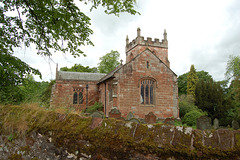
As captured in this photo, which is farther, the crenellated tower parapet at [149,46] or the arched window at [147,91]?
the crenellated tower parapet at [149,46]

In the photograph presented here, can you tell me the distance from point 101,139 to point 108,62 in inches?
1712

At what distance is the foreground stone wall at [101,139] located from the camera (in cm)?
256

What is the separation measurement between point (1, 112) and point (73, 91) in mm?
19666

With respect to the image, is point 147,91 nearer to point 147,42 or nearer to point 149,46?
point 149,46

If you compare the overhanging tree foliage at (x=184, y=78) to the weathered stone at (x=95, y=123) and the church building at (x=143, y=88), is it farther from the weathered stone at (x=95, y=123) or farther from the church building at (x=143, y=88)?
the weathered stone at (x=95, y=123)

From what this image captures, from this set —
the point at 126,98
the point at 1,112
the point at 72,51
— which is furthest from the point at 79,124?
the point at 126,98

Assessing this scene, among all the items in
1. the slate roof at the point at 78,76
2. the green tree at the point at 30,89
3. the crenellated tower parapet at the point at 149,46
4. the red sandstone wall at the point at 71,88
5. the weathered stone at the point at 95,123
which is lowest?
the weathered stone at the point at 95,123

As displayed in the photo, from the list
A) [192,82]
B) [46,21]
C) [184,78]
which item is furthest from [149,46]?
[46,21]

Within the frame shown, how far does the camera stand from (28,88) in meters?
6.81

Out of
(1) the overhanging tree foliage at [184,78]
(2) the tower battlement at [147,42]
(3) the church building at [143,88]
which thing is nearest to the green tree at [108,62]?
(2) the tower battlement at [147,42]

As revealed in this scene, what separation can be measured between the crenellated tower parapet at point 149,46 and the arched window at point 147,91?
12.7 meters

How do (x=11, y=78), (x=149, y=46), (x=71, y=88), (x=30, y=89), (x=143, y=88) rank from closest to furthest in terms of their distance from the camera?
(x=11, y=78)
(x=30, y=89)
(x=143, y=88)
(x=71, y=88)
(x=149, y=46)

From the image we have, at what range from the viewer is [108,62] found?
46250mm

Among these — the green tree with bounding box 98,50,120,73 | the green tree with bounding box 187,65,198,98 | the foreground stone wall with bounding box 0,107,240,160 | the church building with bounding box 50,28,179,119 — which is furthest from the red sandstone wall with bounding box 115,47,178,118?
the green tree with bounding box 98,50,120,73
